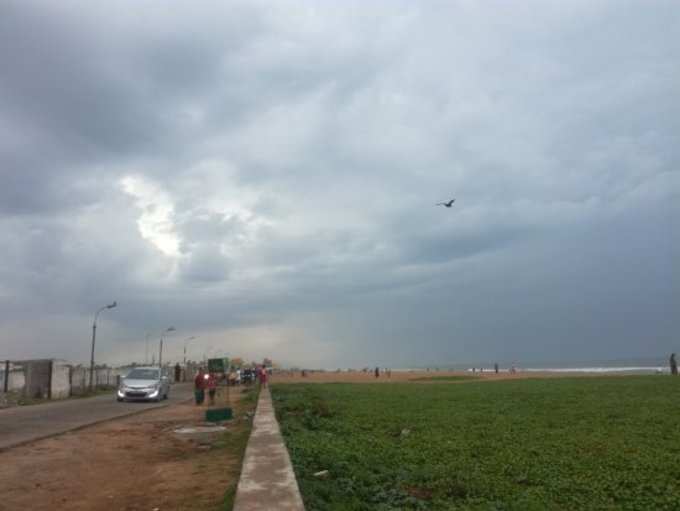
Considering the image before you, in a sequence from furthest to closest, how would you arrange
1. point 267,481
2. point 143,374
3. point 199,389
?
1. point 143,374
2. point 199,389
3. point 267,481

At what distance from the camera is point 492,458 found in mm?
10398

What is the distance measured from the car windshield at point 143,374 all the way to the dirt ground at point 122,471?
15.2m

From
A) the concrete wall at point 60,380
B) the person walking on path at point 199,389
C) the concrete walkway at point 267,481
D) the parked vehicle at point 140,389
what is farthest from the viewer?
the concrete wall at point 60,380

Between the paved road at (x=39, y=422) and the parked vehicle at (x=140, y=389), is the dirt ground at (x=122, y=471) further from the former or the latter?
the parked vehicle at (x=140, y=389)

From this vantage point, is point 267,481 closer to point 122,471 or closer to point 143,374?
point 122,471

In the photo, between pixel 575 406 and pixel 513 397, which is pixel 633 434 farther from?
pixel 513 397

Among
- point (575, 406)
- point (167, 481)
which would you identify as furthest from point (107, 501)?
point (575, 406)

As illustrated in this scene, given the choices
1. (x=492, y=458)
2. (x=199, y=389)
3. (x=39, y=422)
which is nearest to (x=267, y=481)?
(x=492, y=458)

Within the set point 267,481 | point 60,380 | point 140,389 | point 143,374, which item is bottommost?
point 267,481

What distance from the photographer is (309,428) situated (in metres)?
15.6

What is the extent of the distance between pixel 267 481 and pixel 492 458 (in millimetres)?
4433

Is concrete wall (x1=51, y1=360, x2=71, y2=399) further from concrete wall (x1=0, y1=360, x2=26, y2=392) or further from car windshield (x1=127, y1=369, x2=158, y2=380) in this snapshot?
car windshield (x1=127, y1=369, x2=158, y2=380)

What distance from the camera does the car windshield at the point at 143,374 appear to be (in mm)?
30188

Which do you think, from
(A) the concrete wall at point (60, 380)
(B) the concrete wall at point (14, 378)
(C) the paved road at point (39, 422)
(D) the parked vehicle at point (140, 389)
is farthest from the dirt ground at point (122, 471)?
(B) the concrete wall at point (14, 378)
